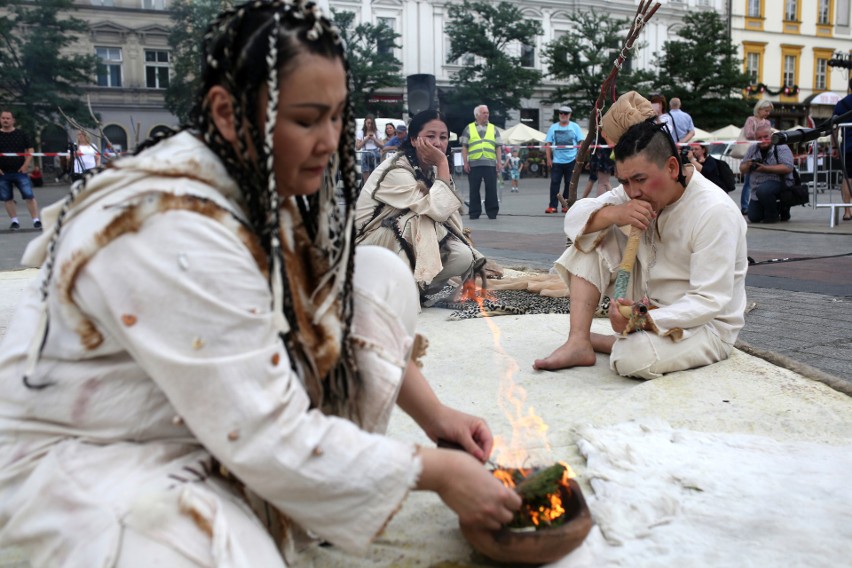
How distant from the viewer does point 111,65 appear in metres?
37.6

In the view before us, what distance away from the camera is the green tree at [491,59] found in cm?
3656

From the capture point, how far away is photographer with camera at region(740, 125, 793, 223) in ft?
34.4

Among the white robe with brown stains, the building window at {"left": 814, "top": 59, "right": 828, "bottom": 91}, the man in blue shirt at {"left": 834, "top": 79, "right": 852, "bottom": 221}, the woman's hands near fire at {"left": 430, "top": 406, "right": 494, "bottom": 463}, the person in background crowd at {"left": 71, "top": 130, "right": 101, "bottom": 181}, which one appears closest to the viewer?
the white robe with brown stains

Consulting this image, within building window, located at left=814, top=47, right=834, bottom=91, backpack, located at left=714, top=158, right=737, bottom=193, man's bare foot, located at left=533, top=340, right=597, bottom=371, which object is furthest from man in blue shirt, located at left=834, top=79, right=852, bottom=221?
building window, located at left=814, top=47, right=834, bottom=91

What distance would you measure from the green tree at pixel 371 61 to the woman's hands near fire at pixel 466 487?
112ft

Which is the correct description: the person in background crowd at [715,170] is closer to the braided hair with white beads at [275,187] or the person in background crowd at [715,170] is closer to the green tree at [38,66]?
the braided hair with white beads at [275,187]

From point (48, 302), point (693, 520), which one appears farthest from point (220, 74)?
point (693, 520)

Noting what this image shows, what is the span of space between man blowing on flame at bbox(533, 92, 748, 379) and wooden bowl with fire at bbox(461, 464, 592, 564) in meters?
1.45

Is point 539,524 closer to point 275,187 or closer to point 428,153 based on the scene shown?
point 275,187

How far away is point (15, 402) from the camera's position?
1.51m

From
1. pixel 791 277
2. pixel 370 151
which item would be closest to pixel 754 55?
pixel 370 151

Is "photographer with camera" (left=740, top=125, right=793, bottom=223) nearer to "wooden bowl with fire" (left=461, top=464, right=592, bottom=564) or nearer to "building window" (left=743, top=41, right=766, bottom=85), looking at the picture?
"wooden bowl with fire" (left=461, top=464, right=592, bottom=564)

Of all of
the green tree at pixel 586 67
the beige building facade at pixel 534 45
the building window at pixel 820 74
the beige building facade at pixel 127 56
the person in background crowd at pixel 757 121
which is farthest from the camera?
the building window at pixel 820 74

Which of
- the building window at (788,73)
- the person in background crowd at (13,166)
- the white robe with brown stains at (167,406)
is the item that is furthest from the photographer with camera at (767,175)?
the building window at (788,73)
